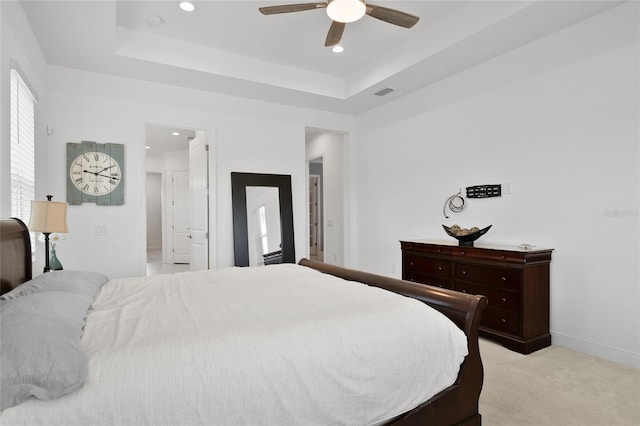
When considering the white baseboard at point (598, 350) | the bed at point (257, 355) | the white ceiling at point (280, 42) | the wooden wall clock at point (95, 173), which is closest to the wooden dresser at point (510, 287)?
the white baseboard at point (598, 350)

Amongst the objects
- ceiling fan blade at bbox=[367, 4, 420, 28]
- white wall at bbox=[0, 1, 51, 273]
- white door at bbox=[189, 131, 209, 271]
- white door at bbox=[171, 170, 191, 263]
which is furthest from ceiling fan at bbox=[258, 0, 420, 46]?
white door at bbox=[171, 170, 191, 263]

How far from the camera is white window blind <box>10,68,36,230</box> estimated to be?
8.93ft

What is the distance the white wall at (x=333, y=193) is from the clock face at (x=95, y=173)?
339cm

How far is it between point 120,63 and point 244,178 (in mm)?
1876

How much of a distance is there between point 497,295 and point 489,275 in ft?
0.61

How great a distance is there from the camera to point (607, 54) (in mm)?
2932

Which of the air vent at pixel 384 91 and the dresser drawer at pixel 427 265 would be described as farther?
the air vent at pixel 384 91

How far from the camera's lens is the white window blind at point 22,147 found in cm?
272

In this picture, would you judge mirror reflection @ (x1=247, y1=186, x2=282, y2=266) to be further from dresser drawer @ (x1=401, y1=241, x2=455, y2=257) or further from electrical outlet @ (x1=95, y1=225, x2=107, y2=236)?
dresser drawer @ (x1=401, y1=241, x2=455, y2=257)

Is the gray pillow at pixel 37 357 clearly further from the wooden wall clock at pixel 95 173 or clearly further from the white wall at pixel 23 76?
the wooden wall clock at pixel 95 173

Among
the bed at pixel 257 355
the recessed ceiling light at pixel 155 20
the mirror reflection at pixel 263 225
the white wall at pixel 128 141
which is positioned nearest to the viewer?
the bed at pixel 257 355

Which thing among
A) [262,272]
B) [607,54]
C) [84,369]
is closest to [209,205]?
[262,272]

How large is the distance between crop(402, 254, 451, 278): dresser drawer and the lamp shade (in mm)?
3331

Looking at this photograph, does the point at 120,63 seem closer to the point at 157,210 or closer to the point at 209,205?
the point at 209,205
